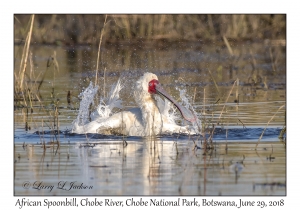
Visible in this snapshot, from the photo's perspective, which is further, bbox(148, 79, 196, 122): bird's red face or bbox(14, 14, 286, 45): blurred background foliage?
bbox(14, 14, 286, 45): blurred background foliage

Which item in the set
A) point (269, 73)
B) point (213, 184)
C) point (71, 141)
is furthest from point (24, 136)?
point (269, 73)

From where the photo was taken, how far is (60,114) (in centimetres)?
1427

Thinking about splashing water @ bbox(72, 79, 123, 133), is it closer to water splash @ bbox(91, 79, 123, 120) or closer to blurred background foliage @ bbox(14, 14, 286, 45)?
water splash @ bbox(91, 79, 123, 120)

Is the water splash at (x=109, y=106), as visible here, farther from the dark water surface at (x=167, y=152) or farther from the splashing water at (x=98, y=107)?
the dark water surface at (x=167, y=152)

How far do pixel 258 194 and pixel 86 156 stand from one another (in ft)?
9.68

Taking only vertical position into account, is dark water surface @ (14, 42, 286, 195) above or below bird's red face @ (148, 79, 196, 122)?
below

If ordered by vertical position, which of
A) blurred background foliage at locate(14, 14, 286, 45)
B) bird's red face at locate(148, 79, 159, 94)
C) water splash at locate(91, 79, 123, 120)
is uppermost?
blurred background foliage at locate(14, 14, 286, 45)

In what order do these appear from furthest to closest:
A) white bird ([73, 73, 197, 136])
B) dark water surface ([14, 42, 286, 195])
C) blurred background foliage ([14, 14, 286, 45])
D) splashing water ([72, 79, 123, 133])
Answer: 1. blurred background foliage ([14, 14, 286, 45])
2. splashing water ([72, 79, 123, 133])
3. white bird ([73, 73, 197, 136])
4. dark water surface ([14, 42, 286, 195])

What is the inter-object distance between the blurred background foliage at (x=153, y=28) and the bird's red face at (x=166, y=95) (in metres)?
13.6

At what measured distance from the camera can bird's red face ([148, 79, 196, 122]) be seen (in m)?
12.4

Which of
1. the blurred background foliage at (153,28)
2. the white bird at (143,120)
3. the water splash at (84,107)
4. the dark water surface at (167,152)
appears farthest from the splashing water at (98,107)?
the blurred background foliage at (153,28)

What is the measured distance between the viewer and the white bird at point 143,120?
474 inches

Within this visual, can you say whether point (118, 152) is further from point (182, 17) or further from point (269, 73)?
point (182, 17)

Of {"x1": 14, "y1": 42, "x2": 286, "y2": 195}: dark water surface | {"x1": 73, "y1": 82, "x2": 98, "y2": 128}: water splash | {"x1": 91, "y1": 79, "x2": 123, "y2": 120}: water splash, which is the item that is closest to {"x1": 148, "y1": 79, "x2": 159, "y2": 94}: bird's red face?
{"x1": 91, "y1": 79, "x2": 123, "y2": 120}: water splash
